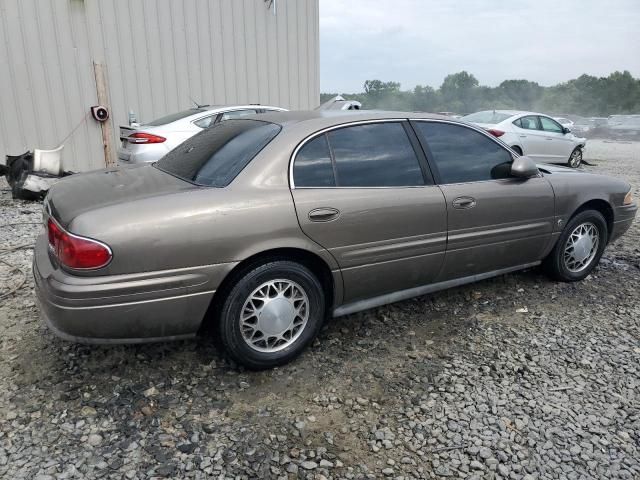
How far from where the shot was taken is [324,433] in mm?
2277

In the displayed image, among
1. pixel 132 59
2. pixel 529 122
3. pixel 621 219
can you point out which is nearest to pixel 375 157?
pixel 621 219

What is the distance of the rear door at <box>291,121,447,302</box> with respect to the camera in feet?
8.95

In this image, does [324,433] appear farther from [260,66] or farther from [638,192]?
[260,66]

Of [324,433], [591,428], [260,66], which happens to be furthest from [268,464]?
[260,66]

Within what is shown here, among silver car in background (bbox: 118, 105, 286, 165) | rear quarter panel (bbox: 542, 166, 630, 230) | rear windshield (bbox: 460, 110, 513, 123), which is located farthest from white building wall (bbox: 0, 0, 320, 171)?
rear quarter panel (bbox: 542, 166, 630, 230)

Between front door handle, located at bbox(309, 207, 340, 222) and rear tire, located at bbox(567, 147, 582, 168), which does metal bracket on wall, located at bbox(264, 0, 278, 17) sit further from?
front door handle, located at bbox(309, 207, 340, 222)

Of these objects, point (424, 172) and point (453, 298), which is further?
point (453, 298)

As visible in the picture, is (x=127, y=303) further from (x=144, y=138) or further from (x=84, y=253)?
(x=144, y=138)

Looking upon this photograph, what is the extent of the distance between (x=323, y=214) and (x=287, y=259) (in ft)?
1.08

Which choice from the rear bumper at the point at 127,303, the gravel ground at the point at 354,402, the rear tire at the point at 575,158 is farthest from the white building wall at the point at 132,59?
the rear bumper at the point at 127,303

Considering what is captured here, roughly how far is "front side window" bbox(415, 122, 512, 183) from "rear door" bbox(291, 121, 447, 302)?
0.15 m

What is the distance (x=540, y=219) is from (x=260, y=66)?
8.44 meters

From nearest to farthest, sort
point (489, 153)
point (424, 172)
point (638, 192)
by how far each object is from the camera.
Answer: point (424, 172), point (489, 153), point (638, 192)

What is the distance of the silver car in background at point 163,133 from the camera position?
6.76 m
